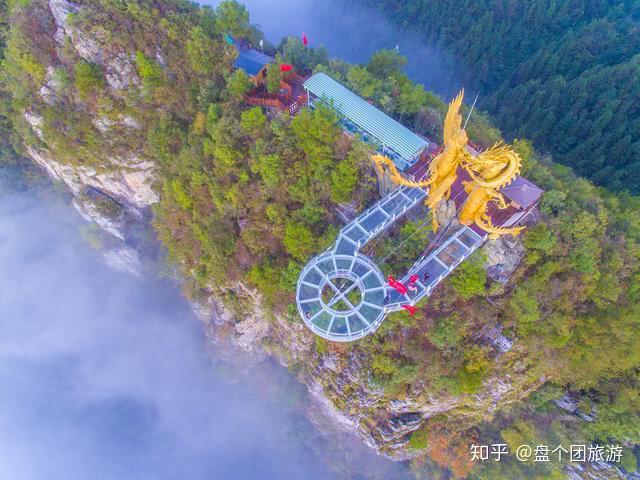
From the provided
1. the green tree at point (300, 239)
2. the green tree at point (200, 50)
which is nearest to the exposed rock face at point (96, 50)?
the green tree at point (200, 50)

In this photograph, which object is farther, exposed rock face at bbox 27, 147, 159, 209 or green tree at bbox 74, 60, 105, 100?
exposed rock face at bbox 27, 147, 159, 209

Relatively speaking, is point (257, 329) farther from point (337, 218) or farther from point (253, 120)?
point (253, 120)

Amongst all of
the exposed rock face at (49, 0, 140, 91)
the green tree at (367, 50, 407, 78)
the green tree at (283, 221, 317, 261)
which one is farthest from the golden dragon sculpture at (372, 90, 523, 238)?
the exposed rock face at (49, 0, 140, 91)

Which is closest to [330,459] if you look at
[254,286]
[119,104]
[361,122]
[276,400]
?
[276,400]

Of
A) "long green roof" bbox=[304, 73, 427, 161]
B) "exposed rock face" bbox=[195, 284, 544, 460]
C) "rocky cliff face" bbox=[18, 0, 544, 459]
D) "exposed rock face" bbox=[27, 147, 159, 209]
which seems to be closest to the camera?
"long green roof" bbox=[304, 73, 427, 161]

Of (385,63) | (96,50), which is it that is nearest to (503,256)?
(385,63)

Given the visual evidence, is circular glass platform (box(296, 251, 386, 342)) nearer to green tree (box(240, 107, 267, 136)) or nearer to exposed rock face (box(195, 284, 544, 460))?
exposed rock face (box(195, 284, 544, 460))

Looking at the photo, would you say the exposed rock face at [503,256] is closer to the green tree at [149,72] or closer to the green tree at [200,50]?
the green tree at [200,50]

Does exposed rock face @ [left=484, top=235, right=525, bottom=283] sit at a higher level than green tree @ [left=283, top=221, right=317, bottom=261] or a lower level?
higher
